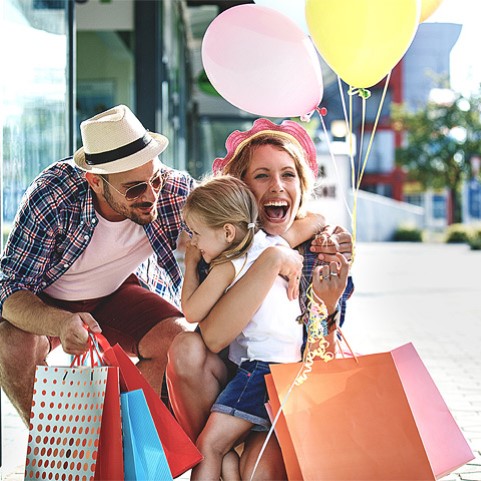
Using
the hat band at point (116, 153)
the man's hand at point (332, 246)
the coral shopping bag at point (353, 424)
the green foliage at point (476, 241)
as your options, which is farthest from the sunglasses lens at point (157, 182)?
the green foliage at point (476, 241)

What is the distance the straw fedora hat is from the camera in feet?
9.66

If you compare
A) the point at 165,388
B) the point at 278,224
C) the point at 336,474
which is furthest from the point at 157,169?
the point at 336,474

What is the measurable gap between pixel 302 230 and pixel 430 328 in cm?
543

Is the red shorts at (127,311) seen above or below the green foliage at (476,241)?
above

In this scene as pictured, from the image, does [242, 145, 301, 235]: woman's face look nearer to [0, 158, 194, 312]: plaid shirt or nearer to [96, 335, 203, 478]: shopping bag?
[0, 158, 194, 312]: plaid shirt

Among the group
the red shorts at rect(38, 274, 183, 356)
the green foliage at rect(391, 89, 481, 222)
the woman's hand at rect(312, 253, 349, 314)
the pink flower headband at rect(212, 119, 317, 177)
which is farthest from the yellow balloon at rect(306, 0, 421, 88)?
the green foliage at rect(391, 89, 481, 222)

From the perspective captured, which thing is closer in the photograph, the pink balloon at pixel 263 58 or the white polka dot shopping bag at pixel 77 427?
the white polka dot shopping bag at pixel 77 427

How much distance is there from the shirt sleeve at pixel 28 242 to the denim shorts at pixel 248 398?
94 centimetres

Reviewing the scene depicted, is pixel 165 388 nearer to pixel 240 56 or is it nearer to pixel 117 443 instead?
pixel 117 443

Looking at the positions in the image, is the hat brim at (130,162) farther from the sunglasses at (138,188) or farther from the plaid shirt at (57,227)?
the plaid shirt at (57,227)

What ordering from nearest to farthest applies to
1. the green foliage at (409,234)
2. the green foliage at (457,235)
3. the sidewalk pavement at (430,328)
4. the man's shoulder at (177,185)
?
the man's shoulder at (177,185) < the sidewalk pavement at (430,328) < the green foliage at (457,235) < the green foliage at (409,234)

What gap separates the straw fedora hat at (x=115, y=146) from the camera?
2.94 meters

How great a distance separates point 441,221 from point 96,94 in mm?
36693

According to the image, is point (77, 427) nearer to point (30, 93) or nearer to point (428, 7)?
point (428, 7)
